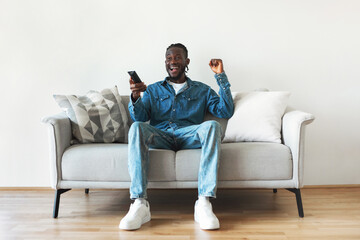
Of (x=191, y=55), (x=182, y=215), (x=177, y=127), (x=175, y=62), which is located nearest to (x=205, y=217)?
(x=182, y=215)

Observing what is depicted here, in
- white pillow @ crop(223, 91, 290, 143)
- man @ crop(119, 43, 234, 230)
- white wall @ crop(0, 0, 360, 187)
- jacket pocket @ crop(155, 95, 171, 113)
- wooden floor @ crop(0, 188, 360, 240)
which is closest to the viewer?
wooden floor @ crop(0, 188, 360, 240)

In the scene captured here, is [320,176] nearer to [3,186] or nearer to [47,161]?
[47,161]

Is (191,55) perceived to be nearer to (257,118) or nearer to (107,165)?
(257,118)

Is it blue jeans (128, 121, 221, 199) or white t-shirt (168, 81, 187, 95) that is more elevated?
white t-shirt (168, 81, 187, 95)

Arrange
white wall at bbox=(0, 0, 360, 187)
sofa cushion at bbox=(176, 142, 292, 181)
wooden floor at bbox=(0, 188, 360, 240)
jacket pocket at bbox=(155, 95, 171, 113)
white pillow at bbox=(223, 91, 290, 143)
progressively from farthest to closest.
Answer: white wall at bbox=(0, 0, 360, 187)
jacket pocket at bbox=(155, 95, 171, 113)
white pillow at bbox=(223, 91, 290, 143)
sofa cushion at bbox=(176, 142, 292, 181)
wooden floor at bbox=(0, 188, 360, 240)

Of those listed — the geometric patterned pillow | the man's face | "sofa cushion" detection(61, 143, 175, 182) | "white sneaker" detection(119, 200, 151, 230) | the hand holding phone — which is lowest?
"white sneaker" detection(119, 200, 151, 230)

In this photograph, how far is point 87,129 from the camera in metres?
2.56

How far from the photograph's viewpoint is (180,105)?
2641 mm

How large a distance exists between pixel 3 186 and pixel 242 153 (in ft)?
6.99

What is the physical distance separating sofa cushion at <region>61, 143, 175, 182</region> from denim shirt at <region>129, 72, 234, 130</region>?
338 mm

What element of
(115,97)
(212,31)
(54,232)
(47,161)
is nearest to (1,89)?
(47,161)

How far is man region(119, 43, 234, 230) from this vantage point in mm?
2148

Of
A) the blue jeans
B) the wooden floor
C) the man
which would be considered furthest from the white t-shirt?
the wooden floor

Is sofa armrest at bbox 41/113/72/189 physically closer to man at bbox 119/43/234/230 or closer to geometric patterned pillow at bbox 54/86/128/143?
geometric patterned pillow at bbox 54/86/128/143
